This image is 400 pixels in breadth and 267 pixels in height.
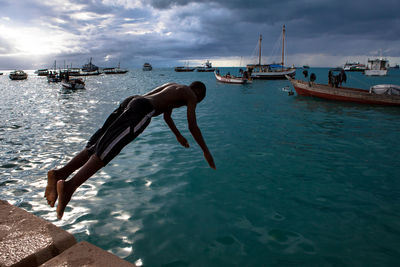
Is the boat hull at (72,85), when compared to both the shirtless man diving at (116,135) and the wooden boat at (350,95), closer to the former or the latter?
the wooden boat at (350,95)

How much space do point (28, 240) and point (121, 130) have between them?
1.45 meters

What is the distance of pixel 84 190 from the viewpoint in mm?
6031

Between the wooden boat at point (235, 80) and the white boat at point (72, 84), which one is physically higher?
the wooden boat at point (235, 80)

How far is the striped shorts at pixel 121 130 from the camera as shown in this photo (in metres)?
3.04

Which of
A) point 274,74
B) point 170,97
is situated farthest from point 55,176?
point 274,74

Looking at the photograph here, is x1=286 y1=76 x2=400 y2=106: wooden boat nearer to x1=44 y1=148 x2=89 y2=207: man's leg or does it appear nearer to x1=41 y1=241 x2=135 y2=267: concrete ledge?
x1=44 y1=148 x2=89 y2=207: man's leg

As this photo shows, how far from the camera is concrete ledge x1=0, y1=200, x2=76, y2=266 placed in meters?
2.24

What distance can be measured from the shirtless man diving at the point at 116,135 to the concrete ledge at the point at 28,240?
0.83 ft

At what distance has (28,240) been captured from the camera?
A: 2480 mm

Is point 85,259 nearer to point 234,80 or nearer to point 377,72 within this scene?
point 234,80

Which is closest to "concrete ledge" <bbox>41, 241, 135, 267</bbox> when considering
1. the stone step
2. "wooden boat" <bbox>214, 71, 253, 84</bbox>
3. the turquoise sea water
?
the stone step

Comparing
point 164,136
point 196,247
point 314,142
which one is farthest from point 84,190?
point 314,142

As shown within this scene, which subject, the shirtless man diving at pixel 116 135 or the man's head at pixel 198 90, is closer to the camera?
the shirtless man diving at pixel 116 135

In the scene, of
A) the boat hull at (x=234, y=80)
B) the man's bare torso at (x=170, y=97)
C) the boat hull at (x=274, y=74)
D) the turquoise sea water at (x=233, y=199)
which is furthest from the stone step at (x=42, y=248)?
the boat hull at (x=274, y=74)
